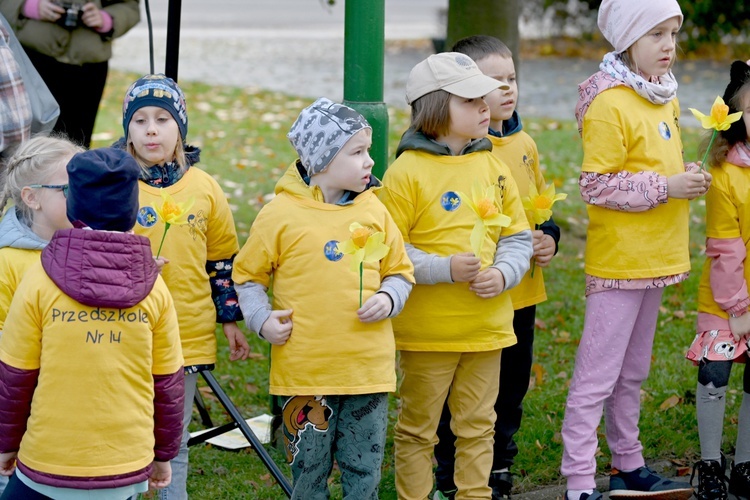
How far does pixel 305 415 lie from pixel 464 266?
0.72 meters

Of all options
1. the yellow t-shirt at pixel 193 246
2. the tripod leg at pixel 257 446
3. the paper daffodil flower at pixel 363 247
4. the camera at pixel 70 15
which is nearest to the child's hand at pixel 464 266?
the paper daffodil flower at pixel 363 247

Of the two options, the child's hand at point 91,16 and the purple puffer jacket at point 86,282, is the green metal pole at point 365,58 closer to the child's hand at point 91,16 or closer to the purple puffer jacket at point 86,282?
the purple puffer jacket at point 86,282

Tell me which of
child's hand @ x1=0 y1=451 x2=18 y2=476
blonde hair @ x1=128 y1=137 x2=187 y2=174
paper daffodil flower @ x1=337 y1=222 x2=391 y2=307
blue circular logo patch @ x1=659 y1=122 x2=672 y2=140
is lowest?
child's hand @ x1=0 y1=451 x2=18 y2=476

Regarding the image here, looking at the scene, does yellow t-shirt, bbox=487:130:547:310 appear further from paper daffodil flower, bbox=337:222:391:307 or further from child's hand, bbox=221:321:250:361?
child's hand, bbox=221:321:250:361

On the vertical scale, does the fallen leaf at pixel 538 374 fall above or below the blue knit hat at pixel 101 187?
below

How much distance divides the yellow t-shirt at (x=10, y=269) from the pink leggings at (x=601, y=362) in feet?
6.88

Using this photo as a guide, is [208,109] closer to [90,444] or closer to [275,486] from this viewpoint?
[275,486]

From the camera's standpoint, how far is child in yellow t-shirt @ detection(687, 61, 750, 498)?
4066 millimetres

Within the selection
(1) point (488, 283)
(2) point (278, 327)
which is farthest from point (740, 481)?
(2) point (278, 327)

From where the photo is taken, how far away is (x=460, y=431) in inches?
152

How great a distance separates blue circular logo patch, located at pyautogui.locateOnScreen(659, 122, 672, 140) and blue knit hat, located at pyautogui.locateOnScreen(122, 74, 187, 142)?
5.73ft

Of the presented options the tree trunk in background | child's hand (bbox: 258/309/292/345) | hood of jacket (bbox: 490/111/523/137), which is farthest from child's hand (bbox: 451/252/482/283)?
the tree trunk in background

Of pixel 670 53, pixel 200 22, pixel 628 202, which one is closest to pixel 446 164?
pixel 628 202

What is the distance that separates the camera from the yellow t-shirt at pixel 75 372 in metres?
2.79
